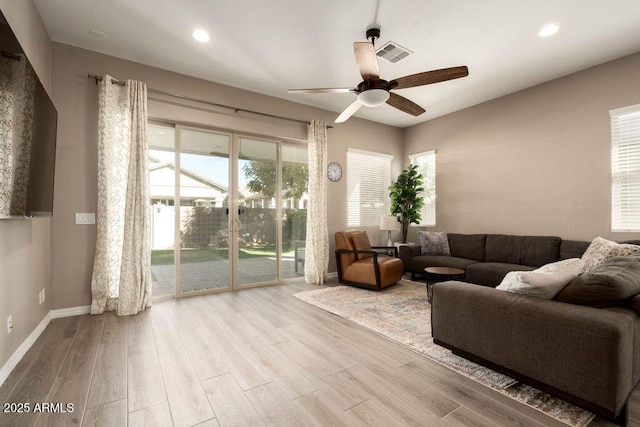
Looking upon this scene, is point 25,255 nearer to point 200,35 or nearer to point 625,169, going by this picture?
point 200,35

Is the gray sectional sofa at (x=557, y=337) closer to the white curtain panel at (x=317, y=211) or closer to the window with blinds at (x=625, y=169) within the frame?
the window with blinds at (x=625, y=169)

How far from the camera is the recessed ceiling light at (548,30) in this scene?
296 centimetres

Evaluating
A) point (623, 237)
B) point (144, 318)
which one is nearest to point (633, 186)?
point (623, 237)

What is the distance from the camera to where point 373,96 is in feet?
9.48

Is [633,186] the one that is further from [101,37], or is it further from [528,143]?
[101,37]

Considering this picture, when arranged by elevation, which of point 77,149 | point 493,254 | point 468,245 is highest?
point 77,149

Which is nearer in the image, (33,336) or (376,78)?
(33,336)

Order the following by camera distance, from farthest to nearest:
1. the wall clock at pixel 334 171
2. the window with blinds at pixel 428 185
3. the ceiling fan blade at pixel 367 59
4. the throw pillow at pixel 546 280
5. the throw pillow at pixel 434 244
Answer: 1. the window with blinds at pixel 428 185
2. the wall clock at pixel 334 171
3. the throw pillow at pixel 434 244
4. the ceiling fan blade at pixel 367 59
5. the throw pillow at pixel 546 280

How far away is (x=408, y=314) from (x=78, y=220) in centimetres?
404

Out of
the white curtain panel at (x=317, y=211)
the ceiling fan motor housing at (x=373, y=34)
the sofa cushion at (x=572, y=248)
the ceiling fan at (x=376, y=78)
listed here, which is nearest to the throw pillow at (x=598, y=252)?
the sofa cushion at (x=572, y=248)

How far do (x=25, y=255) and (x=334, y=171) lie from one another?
4.33 m

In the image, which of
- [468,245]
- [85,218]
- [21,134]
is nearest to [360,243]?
[468,245]

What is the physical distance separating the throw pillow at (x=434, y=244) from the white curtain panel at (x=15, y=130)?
525 centimetres

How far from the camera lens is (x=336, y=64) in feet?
12.2
